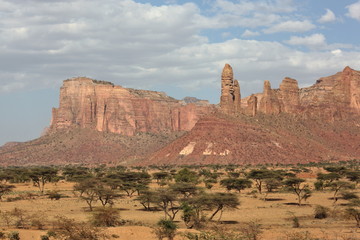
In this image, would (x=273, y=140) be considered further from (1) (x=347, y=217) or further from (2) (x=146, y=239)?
(2) (x=146, y=239)

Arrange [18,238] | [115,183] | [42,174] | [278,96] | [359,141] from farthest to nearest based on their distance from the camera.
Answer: [278,96] → [359,141] → [42,174] → [115,183] → [18,238]

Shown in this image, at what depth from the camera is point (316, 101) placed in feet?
574

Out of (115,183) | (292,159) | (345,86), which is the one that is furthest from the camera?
(345,86)

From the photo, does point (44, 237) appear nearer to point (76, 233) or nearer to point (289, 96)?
point (76, 233)

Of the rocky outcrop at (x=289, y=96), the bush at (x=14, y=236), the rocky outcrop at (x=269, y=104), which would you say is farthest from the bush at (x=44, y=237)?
the rocky outcrop at (x=289, y=96)

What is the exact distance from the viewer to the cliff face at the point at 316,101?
160 meters

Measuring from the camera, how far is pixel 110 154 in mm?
183750

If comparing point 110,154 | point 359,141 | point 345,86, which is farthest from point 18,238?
point 345,86

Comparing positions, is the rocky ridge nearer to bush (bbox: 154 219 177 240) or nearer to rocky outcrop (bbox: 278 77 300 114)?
rocky outcrop (bbox: 278 77 300 114)

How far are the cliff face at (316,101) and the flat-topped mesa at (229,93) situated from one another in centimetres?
473

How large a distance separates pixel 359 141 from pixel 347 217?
12060 cm

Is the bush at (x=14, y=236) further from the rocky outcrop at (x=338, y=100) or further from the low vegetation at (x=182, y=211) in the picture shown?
the rocky outcrop at (x=338, y=100)

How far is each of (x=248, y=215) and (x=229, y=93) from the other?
9878cm

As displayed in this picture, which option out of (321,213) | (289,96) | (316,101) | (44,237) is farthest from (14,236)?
(316,101)
